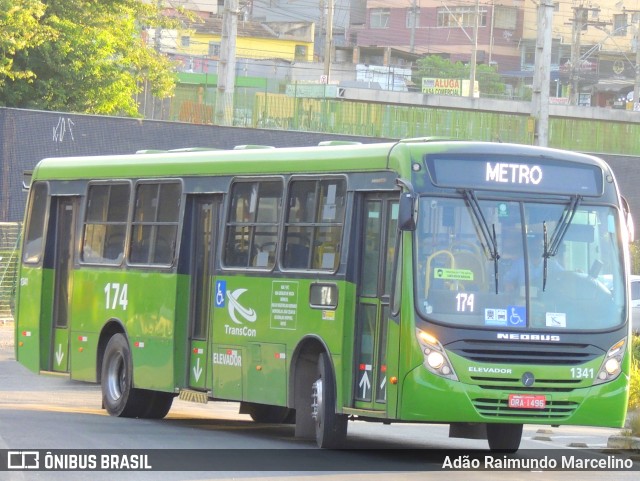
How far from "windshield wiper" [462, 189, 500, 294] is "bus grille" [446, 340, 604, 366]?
596 millimetres

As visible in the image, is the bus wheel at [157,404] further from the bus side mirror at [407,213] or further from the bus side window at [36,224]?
the bus side mirror at [407,213]

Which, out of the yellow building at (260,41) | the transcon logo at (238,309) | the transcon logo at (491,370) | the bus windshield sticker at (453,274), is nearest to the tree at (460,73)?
the yellow building at (260,41)

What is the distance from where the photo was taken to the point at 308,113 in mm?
44719

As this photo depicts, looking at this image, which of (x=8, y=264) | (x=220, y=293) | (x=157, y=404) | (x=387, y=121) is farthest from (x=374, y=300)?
(x=387, y=121)

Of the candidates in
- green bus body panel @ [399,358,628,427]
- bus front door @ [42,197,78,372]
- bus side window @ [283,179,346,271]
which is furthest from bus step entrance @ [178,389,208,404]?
green bus body panel @ [399,358,628,427]

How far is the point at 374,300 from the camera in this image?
13.1 meters

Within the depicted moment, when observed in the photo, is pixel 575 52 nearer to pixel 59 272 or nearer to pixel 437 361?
pixel 59 272

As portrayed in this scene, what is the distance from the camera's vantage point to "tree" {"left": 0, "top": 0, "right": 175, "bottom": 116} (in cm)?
4212

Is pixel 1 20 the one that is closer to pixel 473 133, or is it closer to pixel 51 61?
pixel 51 61

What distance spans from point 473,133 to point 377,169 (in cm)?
3480

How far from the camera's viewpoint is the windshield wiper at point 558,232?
42.0 ft

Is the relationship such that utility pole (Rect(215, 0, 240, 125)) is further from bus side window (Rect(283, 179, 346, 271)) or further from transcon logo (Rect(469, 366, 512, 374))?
transcon logo (Rect(469, 366, 512, 374))

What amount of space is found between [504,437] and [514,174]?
2609 millimetres

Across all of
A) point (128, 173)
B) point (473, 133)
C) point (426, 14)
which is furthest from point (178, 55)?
point (128, 173)
